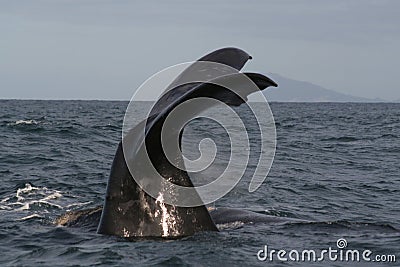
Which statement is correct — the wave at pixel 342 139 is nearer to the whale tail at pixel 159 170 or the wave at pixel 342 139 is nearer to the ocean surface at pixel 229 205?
the ocean surface at pixel 229 205

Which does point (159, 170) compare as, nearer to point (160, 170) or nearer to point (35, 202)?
point (160, 170)

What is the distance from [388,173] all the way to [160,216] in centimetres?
967

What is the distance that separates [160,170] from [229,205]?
459 cm

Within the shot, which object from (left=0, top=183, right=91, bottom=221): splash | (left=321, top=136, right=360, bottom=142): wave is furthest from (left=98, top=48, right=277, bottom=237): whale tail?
(left=321, top=136, right=360, bottom=142): wave

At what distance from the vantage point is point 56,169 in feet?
42.0

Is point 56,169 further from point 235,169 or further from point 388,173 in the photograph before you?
point 388,173

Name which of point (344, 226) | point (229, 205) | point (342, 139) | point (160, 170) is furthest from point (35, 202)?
point (342, 139)

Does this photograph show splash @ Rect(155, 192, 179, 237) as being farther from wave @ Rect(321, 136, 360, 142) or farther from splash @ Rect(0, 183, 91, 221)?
wave @ Rect(321, 136, 360, 142)

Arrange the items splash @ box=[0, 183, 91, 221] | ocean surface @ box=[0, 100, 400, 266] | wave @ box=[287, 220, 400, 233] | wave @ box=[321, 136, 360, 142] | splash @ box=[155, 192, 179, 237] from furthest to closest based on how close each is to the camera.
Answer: wave @ box=[321, 136, 360, 142] < splash @ box=[0, 183, 91, 221] < wave @ box=[287, 220, 400, 233] < ocean surface @ box=[0, 100, 400, 266] < splash @ box=[155, 192, 179, 237]

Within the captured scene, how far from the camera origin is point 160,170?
187 inches

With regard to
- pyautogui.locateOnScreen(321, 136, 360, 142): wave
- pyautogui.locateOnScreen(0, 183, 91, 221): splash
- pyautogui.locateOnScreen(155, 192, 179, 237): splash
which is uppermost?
pyautogui.locateOnScreen(321, 136, 360, 142): wave

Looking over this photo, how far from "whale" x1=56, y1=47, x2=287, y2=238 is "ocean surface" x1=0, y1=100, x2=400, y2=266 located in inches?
4.9

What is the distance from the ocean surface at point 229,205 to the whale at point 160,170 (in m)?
0.12

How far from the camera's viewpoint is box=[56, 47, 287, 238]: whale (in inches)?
173
